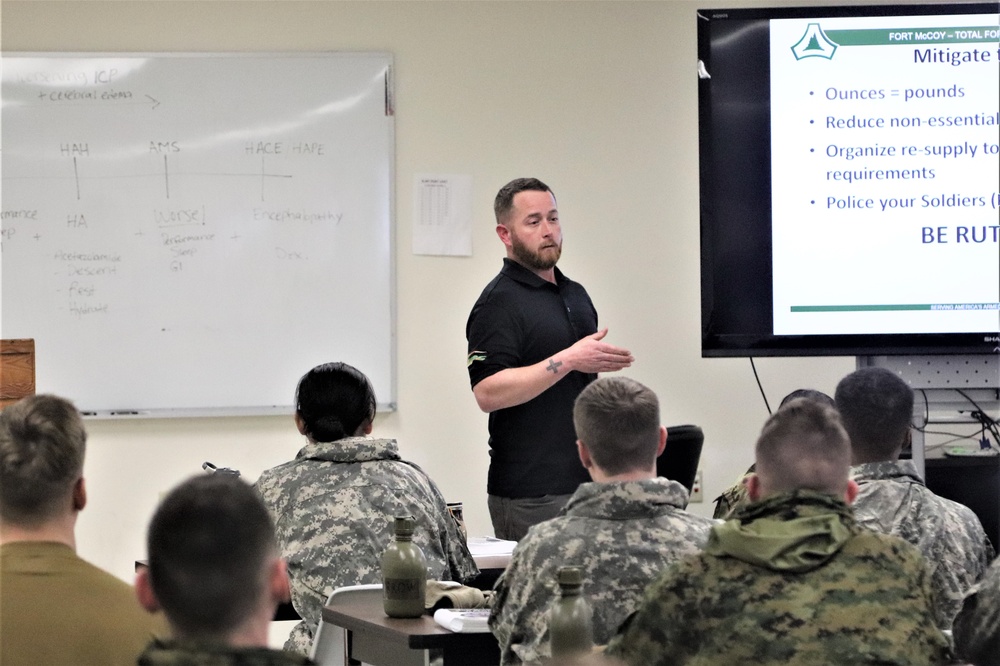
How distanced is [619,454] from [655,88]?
321cm

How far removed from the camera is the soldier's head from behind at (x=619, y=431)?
232 cm

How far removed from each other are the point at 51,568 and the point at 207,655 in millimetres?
587

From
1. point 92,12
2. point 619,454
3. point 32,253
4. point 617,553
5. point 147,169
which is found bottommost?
point 617,553

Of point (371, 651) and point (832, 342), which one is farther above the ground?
point (832, 342)

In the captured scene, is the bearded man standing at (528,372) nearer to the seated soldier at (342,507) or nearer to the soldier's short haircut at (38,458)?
the seated soldier at (342,507)

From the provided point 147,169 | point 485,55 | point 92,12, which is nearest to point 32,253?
point 147,169

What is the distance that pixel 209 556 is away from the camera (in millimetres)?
1420

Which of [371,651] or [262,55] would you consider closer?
[371,651]

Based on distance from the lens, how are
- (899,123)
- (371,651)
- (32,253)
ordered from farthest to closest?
1. (32,253)
2. (899,123)
3. (371,651)

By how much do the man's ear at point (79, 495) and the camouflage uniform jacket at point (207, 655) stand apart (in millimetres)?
638

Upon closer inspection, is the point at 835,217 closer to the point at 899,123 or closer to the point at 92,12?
the point at 899,123

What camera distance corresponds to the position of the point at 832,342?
14.1ft

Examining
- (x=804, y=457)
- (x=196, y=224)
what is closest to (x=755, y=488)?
(x=804, y=457)

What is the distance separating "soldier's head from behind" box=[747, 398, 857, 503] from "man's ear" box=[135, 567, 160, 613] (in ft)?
3.61
